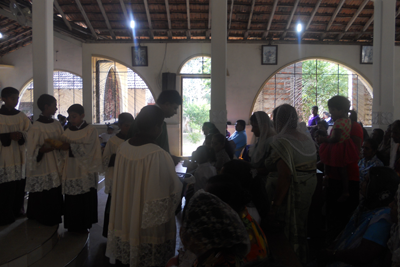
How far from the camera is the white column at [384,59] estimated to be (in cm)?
611

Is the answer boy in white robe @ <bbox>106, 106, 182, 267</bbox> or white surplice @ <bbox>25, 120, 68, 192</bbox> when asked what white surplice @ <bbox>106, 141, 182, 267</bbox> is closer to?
boy in white robe @ <bbox>106, 106, 182, 267</bbox>

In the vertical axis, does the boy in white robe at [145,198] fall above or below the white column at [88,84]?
below

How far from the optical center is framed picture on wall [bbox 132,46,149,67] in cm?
945

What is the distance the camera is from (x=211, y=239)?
1090 millimetres

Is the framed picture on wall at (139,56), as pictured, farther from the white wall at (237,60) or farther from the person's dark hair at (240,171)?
the person's dark hair at (240,171)

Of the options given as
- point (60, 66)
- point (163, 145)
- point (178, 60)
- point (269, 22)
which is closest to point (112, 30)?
point (178, 60)

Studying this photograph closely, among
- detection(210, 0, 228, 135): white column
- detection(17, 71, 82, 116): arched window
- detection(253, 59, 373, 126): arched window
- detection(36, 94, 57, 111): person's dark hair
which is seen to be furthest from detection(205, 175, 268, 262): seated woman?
detection(17, 71, 82, 116): arched window

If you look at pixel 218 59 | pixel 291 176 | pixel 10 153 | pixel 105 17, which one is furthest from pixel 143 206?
pixel 105 17

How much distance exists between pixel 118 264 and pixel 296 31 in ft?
28.4

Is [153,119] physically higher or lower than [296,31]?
lower

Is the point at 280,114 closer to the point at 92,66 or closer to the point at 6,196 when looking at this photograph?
the point at 6,196

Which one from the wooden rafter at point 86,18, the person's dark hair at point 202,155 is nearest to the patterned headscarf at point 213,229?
the person's dark hair at point 202,155

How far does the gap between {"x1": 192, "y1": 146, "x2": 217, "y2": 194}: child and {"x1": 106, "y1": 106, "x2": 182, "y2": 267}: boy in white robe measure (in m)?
1.01

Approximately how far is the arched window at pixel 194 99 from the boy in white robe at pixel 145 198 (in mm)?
7662
